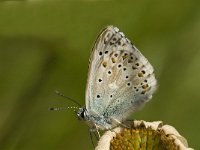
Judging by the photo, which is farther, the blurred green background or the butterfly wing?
the blurred green background

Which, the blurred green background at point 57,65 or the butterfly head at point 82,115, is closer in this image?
the butterfly head at point 82,115

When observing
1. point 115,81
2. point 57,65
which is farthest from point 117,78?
point 57,65

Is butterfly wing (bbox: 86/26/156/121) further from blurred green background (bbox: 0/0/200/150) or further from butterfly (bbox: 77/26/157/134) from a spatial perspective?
blurred green background (bbox: 0/0/200/150)

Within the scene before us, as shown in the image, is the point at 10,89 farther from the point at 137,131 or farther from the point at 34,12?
the point at 137,131

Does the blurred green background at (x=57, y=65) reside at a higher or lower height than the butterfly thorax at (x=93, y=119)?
higher

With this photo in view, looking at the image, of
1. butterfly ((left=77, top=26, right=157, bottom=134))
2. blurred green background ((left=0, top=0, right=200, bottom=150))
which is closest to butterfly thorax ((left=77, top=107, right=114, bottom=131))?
butterfly ((left=77, top=26, right=157, bottom=134))

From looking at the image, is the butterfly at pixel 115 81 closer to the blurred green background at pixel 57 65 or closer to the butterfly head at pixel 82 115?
the butterfly head at pixel 82 115

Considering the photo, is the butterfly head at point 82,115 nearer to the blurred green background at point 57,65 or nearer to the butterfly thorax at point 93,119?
the butterfly thorax at point 93,119

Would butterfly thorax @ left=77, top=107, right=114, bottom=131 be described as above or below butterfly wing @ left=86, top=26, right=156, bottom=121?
below

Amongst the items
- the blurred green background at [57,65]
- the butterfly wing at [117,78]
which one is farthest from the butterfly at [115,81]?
the blurred green background at [57,65]
